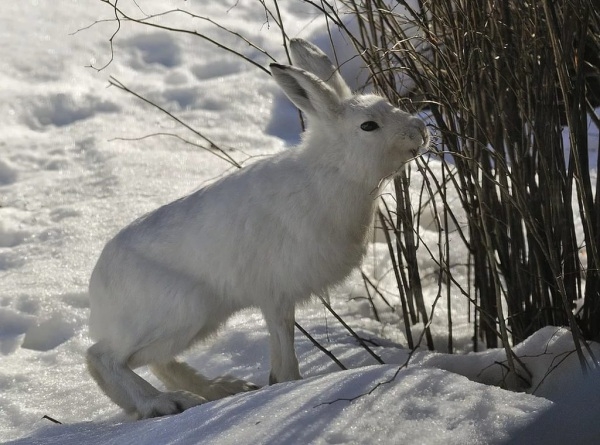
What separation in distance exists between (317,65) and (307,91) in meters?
0.26

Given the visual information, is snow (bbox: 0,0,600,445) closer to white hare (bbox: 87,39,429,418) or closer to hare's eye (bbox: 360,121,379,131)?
white hare (bbox: 87,39,429,418)

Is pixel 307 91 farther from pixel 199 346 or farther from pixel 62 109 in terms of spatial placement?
pixel 62 109

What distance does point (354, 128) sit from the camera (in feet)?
10.2

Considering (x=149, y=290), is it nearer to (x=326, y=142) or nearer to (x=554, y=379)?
(x=326, y=142)

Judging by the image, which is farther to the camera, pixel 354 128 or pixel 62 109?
pixel 62 109

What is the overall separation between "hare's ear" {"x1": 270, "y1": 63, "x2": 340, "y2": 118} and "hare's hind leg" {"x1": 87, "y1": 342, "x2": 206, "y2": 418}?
1018 millimetres

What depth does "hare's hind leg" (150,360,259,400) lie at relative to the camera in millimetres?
3338

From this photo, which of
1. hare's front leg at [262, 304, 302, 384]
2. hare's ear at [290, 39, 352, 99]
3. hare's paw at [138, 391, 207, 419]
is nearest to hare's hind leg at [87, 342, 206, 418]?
hare's paw at [138, 391, 207, 419]

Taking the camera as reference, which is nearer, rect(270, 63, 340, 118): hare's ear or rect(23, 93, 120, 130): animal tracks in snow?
rect(270, 63, 340, 118): hare's ear

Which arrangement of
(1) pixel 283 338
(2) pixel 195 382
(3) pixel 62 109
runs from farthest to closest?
1. (3) pixel 62 109
2. (2) pixel 195 382
3. (1) pixel 283 338

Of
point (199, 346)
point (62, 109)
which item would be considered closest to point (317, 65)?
point (199, 346)

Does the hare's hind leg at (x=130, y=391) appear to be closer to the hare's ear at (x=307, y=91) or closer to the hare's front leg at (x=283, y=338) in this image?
the hare's front leg at (x=283, y=338)

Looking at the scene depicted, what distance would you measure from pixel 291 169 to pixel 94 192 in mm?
2442

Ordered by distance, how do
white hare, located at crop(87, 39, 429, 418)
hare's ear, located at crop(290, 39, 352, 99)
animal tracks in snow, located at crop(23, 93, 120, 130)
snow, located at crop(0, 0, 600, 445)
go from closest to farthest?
snow, located at crop(0, 0, 600, 445) < white hare, located at crop(87, 39, 429, 418) < hare's ear, located at crop(290, 39, 352, 99) < animal tracks in snow, located at crop(23, 93, 120, 130)
